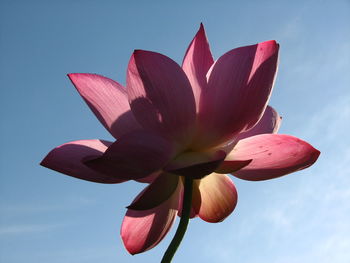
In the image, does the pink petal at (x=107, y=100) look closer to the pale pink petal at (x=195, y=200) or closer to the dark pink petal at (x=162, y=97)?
the dark pink petal at (x=162, y=97)

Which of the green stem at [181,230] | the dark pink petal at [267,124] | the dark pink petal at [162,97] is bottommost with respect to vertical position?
the green stem at [181,230]

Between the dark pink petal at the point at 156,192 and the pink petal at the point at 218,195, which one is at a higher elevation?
the dark pink petal at the point at 156,192

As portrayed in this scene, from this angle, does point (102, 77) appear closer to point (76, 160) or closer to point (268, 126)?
point (76, 160)

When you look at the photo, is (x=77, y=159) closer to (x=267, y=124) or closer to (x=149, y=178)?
(x=149, y=178)

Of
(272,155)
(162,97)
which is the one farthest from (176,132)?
(272,155)

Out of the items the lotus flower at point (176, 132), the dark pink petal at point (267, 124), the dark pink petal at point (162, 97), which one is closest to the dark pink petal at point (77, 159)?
the lotus flower at point (176, 132)

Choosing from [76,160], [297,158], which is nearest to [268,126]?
[297,158]

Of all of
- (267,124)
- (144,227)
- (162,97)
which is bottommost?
(144,227)
